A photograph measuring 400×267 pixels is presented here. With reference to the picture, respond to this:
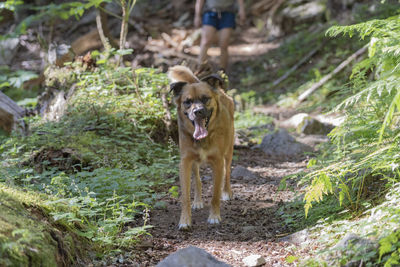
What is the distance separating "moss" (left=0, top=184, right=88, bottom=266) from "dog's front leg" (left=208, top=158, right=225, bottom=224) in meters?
1.85

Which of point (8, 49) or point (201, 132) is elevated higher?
point (8, 49)

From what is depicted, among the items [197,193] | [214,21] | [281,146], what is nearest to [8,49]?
[214,21]

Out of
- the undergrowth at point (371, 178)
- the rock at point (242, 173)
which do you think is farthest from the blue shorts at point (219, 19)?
the undergrowth at point (371, 178)

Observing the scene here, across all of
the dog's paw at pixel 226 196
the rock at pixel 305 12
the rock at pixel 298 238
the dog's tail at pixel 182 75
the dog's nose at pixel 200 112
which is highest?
the rock at pixel 305 12

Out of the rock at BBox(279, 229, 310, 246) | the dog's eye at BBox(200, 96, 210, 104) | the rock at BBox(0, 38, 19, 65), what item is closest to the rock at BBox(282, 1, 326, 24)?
the rock at BBox(0, 38, 19, 65)

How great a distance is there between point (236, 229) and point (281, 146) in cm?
411

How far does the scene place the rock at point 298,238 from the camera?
388cm

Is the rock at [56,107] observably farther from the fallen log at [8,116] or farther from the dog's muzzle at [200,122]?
the dog's muzzle at [200,122]

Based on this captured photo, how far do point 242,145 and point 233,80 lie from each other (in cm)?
691

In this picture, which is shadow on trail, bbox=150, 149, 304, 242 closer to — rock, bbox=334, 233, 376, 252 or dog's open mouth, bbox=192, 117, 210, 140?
dog's open mouth, bbox=192, 117, 210, 140

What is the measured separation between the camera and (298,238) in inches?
155

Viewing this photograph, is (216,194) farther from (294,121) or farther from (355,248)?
(294,121)

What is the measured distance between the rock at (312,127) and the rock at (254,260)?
20.6 feet

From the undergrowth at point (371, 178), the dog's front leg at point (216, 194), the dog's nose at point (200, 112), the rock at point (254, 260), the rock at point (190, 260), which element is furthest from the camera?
the dog's front leg at point (216, 194)
